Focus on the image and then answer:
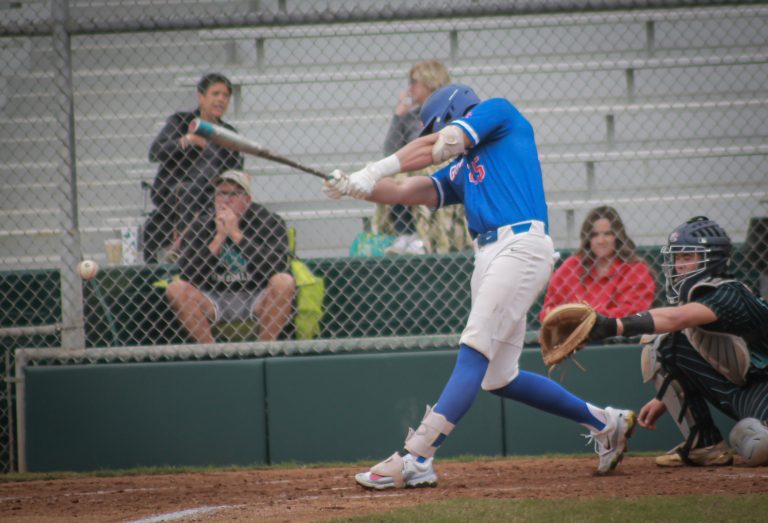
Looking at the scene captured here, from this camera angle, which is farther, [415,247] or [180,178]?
[415,247]

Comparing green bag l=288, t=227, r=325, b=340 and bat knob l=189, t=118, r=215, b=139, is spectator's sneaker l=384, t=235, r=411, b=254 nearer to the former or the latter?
green bag l=288, t=227, r=325, b=340

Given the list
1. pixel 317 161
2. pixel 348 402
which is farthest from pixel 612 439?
pixel 317 161

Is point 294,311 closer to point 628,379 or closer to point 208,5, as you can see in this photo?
point 628,379

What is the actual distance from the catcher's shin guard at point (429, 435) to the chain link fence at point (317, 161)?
1256 mm

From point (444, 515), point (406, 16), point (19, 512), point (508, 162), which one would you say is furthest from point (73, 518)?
point (406, 16)

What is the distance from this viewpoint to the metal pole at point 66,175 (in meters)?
5.43

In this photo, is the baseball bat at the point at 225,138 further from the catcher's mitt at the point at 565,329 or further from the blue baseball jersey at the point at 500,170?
the catcher's mitt at the point at 565,329

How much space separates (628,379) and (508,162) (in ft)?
6.13

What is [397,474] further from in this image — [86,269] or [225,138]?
[86,269]

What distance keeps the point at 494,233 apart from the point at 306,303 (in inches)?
68.3

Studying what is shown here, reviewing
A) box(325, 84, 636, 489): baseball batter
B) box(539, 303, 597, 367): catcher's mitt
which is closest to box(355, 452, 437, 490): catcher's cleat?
box(325, 84, 636, 489): baseball batter

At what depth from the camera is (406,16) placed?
17.4ft

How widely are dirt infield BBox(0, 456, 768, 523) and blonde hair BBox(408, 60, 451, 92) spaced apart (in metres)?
2.24

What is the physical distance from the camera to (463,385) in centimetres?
415
